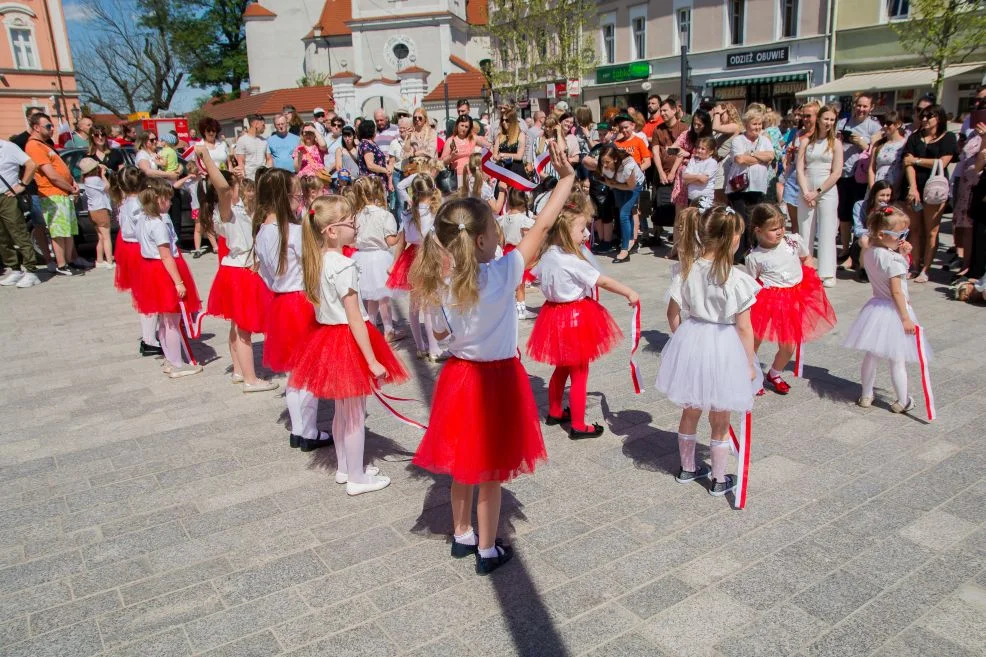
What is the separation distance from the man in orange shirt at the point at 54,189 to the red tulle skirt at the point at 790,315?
10.4m

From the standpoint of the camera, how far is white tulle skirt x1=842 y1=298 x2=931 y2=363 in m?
4.86

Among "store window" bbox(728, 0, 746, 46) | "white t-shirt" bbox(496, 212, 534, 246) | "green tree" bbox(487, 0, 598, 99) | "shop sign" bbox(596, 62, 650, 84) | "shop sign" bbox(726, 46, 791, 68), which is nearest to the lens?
"white t-shirt" bbox(496, 212, 534, 246)

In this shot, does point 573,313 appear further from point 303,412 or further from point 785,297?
point 303,412

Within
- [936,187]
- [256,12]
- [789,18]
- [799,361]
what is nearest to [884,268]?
[799,361]

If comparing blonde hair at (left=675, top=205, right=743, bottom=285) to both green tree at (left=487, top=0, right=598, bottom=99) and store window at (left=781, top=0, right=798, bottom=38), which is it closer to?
store window at (left=781, top=0, right=798, bottom=38)

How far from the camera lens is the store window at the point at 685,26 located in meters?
33.6

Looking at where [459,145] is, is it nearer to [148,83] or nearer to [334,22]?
[334,22]

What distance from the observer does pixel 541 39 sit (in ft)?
123

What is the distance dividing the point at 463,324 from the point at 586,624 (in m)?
1.40

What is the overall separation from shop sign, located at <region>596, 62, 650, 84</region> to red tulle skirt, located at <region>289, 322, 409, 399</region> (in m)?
35.3

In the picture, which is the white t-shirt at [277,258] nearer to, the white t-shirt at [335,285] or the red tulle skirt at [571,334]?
the white t-shirt at [335,285]

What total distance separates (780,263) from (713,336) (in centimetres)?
184

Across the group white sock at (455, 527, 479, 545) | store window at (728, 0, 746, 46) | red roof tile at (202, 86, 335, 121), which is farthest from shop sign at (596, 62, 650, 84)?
white sock at (455, 527, 479, 545)

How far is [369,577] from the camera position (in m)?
3.36
